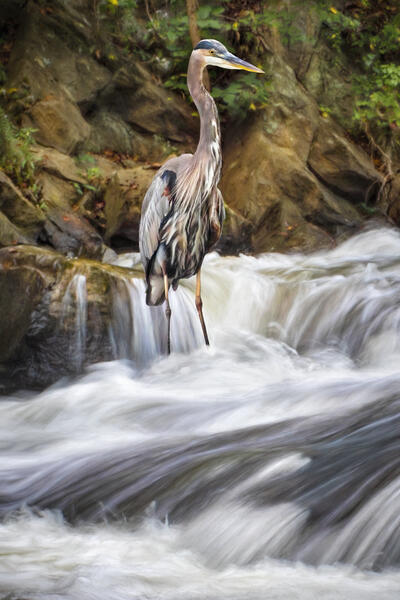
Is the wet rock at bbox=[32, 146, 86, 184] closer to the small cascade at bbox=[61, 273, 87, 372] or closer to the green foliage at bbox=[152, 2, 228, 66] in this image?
the green foliage at bbox=[152, 2, 228, 66]

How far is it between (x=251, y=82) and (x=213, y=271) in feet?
11.1

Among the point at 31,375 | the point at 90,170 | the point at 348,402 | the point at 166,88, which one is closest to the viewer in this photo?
the point at 348,402

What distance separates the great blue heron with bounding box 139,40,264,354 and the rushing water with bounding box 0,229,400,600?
0.55m

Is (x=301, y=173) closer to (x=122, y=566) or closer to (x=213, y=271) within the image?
(x=213, y=271)

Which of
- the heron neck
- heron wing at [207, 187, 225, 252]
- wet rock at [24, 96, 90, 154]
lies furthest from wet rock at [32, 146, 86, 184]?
the heron neck

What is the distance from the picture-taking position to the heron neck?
3955 millimetres

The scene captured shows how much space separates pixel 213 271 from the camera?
590 centimetres

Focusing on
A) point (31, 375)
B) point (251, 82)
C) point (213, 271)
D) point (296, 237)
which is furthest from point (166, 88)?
point (31, 375)

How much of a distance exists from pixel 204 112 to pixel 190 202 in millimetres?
513

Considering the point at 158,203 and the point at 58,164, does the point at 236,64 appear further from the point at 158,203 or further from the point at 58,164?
the point at 58,164

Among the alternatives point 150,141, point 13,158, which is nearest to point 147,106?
point 150,141

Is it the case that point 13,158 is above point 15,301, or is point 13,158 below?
above

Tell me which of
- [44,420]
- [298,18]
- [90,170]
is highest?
[298,18]

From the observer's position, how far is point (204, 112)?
3.96m
